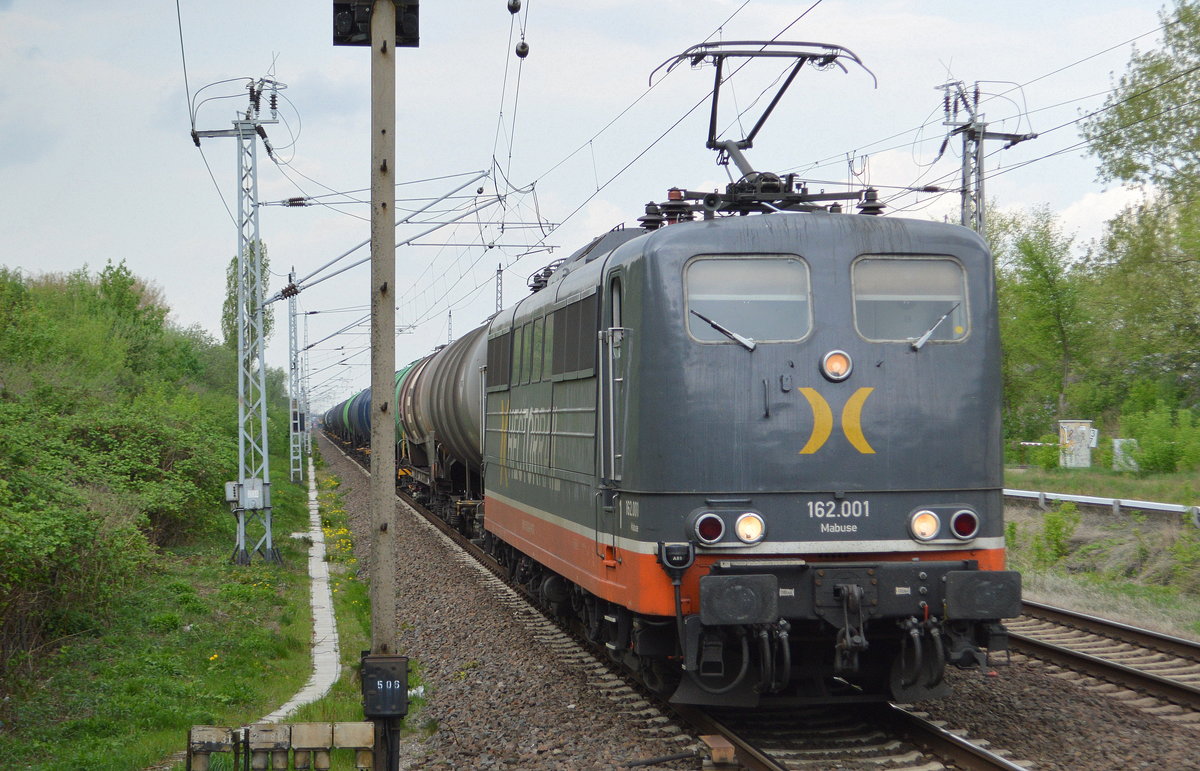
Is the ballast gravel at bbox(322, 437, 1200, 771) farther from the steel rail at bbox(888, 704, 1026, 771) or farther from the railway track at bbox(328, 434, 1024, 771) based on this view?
the steel rail at bbox(888, 704, 1026, 771)

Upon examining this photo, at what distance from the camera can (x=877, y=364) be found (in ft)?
24.5

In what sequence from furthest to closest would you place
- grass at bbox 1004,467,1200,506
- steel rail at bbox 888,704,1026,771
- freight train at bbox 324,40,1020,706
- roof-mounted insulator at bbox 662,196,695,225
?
grass at bbox 1004,467,1200,506
roof-mounted insulator at bbox 662,196,695,225
freight train at bbox 324,40,1020,706
steel rail at bbox 888,704,1026,771

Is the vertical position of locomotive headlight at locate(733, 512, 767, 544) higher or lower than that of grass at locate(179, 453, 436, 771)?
higher

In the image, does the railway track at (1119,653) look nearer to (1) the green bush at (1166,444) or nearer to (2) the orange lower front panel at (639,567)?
(2) the orange lower front panel at (639,567)

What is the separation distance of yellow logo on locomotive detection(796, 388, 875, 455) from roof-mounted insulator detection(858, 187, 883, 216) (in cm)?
191

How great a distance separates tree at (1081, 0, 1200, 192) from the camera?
3075 cm

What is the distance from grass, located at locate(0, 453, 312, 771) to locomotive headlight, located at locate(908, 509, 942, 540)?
5273mm

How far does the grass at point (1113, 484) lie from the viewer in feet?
69.9

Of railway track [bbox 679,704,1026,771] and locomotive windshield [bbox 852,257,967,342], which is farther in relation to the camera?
locomotive windshield [bbox 852,257,967,342]

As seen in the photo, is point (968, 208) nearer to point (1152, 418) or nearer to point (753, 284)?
point (1152, 418)

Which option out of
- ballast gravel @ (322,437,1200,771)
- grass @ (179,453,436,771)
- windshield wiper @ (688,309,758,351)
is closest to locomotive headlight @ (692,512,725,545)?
windshield wiper @ (688,309,758,351)

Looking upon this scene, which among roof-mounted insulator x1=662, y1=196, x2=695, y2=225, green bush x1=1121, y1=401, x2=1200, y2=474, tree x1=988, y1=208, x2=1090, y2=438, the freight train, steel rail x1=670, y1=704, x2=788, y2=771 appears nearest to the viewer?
steel rail x1=670, y1=704, x2=788, y2=771

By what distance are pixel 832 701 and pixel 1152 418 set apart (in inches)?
768

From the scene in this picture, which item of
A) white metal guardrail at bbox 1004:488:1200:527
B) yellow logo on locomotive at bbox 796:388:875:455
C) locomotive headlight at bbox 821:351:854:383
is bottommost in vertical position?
white metal guardrail at bbox 1004:488:1200:527
